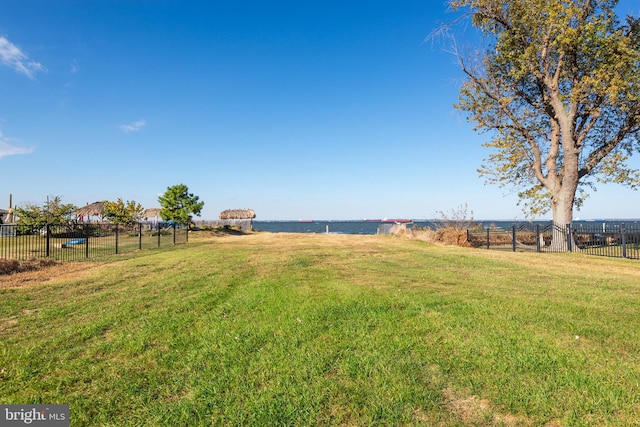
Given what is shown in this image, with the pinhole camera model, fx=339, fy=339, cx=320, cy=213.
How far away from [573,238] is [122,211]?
35.5 m

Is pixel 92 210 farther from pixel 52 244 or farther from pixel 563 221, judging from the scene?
pixel 563 221

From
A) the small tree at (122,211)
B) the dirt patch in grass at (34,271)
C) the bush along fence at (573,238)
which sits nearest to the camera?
the dirt patch in grass at (34,271)

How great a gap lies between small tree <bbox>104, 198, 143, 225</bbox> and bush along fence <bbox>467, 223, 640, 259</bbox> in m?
30.0

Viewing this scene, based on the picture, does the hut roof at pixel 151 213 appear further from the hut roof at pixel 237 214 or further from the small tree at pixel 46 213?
the small tree at pixel 46 213

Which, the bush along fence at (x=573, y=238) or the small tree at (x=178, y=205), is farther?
the small tree at (x=178, y=205)

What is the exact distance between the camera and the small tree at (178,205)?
110 ft

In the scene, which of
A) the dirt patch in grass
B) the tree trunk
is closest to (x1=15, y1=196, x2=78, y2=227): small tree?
the dirt patch in grass

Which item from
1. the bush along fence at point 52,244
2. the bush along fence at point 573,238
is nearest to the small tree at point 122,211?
the bush along fence at point 52,244

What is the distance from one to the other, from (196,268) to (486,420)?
929 centimetres

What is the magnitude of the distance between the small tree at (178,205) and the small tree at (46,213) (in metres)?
8.13

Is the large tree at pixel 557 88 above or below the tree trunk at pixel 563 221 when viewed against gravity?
above

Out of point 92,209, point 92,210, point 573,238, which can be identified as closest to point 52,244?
point 573,238

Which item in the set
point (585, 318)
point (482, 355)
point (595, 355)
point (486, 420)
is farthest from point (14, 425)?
point (585, 318)

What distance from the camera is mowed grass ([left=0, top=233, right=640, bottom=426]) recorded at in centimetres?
288
